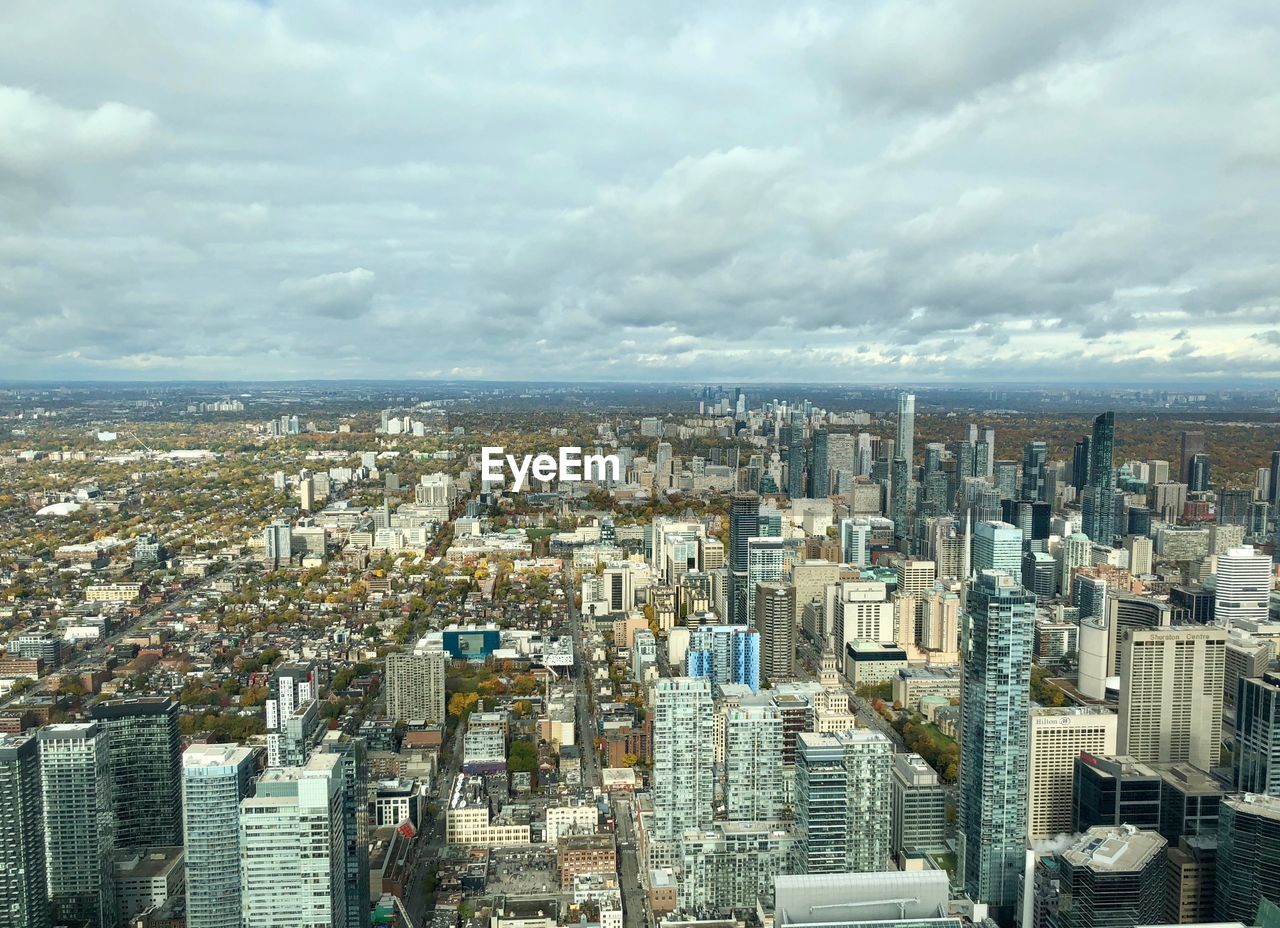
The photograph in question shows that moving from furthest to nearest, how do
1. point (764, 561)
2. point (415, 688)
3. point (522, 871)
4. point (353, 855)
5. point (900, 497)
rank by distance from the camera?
1. point (900, 497)
2. point (764, 561)
3. point (415, 688)
4. point (522, 871)
5. point (353, 855)

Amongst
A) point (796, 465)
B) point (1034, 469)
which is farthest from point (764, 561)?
point (1034, 469)

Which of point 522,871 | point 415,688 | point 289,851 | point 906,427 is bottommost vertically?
point 522,871

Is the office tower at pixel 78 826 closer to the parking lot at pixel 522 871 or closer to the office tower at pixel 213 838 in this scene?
the office tower at pixel 213 838

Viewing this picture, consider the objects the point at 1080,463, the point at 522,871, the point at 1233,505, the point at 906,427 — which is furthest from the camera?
the point at 906,427

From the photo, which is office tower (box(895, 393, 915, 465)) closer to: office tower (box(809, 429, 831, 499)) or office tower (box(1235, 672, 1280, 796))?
office tower (box(809, 429, 831, 499))

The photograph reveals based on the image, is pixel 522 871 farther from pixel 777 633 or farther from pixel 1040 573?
pixel 1040 573

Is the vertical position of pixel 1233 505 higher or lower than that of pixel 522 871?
higher

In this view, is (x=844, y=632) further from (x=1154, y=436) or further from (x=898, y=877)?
(x=898, y=877)

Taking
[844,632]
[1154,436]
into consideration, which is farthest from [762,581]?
[1154,436]

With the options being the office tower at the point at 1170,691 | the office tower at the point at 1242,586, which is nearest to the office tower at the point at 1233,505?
the office tower at the point at 1242,586
